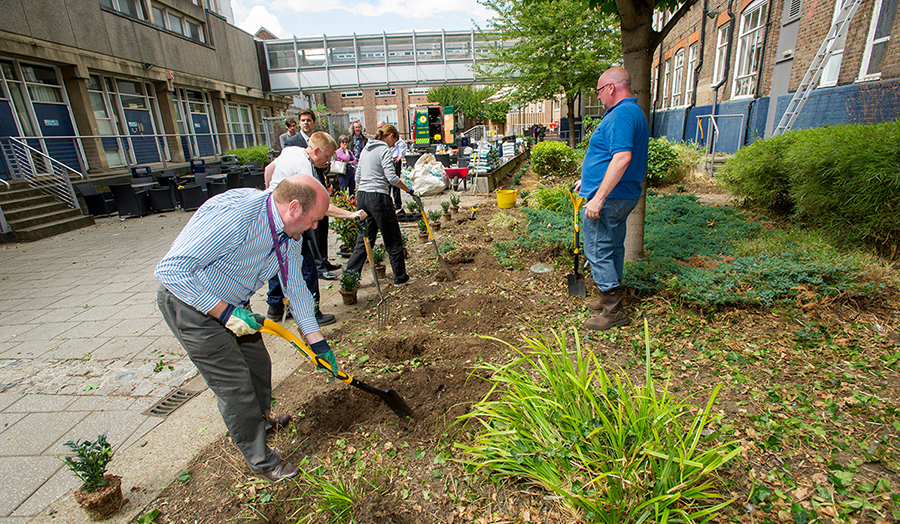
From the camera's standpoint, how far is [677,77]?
17391 millimetres

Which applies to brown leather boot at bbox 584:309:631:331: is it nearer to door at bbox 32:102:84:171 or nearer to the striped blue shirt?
the striped blue shirt

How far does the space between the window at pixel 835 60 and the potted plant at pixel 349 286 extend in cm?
954

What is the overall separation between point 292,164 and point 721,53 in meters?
14.2

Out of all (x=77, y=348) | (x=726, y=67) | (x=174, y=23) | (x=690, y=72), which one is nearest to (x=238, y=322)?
(x=77, y=348)

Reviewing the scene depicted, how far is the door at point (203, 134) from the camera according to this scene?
63.3 ft

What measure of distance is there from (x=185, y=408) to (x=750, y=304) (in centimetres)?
455

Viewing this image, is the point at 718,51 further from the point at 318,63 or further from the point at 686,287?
the point at 318,63

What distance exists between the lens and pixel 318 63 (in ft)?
83.4

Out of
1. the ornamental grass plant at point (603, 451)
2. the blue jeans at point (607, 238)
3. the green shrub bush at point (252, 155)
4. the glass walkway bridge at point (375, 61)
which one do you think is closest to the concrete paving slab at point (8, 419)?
the ornamental grass plant at point (603, 451)

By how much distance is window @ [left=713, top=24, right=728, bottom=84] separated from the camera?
1273 cm

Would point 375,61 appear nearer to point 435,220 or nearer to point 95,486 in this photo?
point 435,220

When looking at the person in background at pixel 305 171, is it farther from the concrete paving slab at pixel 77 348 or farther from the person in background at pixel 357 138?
the person in background at pixel 357 138

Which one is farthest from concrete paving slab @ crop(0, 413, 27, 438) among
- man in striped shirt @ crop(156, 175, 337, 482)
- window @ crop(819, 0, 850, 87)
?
window @ crop(819, 0, 850, 87)

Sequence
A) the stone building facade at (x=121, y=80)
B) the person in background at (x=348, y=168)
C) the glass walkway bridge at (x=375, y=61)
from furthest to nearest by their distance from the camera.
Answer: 1. the glass walkway bridge at (x=375, y=61)
2. the stone building facade at (x=121, y=80)
3. the person in background at (x=348, y=168)
